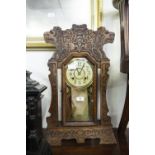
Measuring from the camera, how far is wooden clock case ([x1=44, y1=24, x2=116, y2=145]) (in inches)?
38.3

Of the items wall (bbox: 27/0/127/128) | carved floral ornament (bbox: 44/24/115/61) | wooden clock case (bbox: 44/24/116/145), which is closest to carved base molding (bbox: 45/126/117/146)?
wooden clock case (bbox: 44/24/116/145)

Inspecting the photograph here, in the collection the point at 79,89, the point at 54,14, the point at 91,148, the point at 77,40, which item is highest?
the point at 54,14

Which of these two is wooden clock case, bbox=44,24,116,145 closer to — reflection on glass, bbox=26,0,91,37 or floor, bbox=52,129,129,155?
floor, bbox=52,129,129,155

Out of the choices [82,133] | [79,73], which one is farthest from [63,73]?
[82,133]

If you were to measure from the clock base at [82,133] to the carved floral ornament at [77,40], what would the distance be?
0.99ft

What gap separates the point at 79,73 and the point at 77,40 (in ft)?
0.47

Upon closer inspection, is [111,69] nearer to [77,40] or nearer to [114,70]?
[114,70]

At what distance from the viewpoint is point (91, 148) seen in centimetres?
94

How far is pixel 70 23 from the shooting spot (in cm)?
112

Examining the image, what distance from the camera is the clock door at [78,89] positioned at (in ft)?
3.24

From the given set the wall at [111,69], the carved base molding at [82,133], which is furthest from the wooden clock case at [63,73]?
the wall at [111,69]
